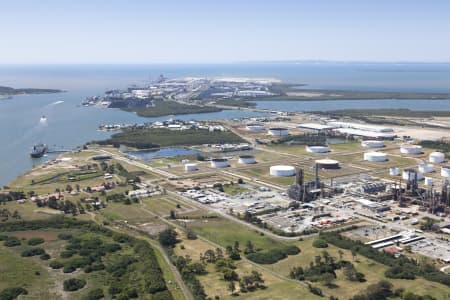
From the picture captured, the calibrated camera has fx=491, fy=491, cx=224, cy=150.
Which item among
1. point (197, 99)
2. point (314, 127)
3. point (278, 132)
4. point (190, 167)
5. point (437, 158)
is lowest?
point (190, 167)

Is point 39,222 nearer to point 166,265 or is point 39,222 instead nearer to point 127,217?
point 127,217

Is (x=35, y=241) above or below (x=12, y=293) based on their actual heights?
below

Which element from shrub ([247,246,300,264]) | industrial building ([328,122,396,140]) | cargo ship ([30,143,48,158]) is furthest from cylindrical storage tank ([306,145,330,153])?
cargo ship ([30,143,48,158])

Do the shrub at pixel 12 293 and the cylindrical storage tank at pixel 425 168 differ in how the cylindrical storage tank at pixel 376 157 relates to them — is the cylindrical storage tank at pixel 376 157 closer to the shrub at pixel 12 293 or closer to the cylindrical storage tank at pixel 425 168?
the cylindrical storage tank at pixel 425 168

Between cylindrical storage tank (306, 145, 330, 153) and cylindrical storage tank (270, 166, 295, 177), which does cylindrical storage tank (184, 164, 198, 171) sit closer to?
cylindrical storage tank (270, 166, 295, 177)

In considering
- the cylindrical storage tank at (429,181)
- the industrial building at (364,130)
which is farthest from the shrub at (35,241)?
the industrial building at (364,130)

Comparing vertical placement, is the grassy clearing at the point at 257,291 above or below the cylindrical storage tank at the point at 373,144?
below

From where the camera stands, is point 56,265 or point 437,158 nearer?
point 56,265

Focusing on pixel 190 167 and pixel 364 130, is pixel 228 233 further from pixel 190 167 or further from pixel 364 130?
pixel 364 130

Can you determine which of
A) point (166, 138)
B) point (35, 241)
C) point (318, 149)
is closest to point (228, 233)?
point (35, 241)
